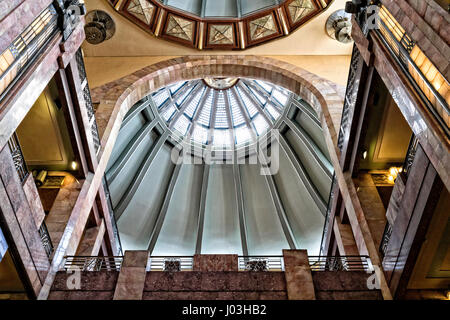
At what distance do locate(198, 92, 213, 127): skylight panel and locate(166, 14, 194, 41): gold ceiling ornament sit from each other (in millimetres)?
5273

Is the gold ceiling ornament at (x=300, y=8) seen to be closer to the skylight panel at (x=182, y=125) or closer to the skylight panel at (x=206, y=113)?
Result: the skylight panel at (x=206, y=113)

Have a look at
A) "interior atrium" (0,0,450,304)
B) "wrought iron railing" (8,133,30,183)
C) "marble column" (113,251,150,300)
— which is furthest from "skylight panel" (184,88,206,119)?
"wrought iron railing" (8,133,30,183)

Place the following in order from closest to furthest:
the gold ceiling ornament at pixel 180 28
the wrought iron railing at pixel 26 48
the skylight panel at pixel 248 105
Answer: the wrought iron railing at pixel 26 48, the gold ceiling ornament at pixel 180 28, the skylight panel at pixel 248 105

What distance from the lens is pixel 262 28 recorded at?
11.7 meters

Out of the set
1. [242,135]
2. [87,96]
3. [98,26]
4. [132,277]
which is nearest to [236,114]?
[242,135]

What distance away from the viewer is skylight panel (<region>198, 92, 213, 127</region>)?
55.7ft

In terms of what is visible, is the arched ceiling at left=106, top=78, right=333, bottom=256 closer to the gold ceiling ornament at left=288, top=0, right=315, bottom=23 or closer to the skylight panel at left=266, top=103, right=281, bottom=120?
the skylight panel at left=266, top=103, right=281, bottom=120

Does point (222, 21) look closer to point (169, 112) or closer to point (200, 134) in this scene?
point (169, 112)

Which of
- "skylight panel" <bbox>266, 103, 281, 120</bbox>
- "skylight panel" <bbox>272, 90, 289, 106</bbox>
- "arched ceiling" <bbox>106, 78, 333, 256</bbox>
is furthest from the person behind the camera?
"skylight panel" <bbox>266, 103, 281, 120</bbox>

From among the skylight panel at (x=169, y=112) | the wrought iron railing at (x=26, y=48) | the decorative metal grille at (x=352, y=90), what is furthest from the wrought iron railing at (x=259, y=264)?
the skylight panel at (x=169, y=112)

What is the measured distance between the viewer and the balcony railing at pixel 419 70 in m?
4.13

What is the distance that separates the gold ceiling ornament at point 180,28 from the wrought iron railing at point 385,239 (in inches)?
338
